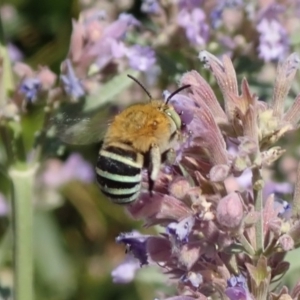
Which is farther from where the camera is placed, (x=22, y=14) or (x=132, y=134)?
(x=22, y=14)

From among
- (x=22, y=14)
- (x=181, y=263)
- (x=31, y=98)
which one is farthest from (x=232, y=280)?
(x=22, y=14)

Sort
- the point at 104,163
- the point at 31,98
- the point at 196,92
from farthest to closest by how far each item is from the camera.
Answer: the point at 31,98 → the point at 104,163 → the point at 196,92

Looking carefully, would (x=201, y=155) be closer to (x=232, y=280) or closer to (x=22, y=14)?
(x=232, y=280)

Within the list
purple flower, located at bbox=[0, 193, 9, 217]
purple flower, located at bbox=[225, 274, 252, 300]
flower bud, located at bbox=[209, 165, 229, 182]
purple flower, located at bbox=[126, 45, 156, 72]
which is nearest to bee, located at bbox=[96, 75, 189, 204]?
flower bud, located at bbox=[209, 165, 229, 182]

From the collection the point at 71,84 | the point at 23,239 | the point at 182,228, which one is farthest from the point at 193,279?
the point at 71,84

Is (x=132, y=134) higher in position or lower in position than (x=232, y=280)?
higher

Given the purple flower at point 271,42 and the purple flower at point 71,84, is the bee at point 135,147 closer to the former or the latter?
the purple flower at point 71,84

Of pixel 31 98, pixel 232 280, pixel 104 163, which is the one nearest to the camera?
pixel 232 280
